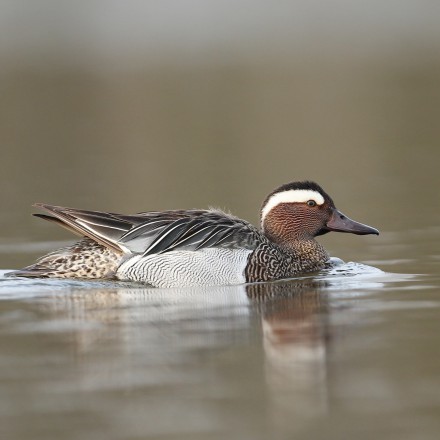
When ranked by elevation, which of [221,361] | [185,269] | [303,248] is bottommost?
[221,361]

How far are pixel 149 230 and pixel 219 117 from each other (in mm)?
15347

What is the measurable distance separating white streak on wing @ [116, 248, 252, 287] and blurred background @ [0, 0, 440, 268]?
1686 millimetres

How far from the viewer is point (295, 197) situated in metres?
12.1

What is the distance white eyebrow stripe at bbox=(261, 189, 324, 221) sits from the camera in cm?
1205

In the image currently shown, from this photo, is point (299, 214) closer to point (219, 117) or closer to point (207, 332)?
point (207, 332)

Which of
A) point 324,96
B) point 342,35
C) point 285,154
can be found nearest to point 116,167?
point 285,154

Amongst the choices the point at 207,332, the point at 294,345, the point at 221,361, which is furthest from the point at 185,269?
the point at 221,361

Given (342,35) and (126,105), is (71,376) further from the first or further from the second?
(342,35)

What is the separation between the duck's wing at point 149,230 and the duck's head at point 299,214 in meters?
0.81

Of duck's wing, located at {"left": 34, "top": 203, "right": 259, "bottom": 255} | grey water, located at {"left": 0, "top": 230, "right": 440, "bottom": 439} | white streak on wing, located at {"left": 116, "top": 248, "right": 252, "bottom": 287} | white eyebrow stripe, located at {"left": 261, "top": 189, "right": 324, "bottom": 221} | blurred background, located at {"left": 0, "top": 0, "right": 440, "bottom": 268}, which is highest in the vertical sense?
blurred background, located at {"left": 0, "top": 0, "right": 440, "bottom": 268}

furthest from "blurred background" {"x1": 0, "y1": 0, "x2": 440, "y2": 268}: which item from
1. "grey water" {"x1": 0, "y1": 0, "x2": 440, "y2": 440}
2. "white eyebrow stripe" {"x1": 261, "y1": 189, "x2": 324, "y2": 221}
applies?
"white eyebrow stripe" {"x1": 261, "y1": 189, "x2": 324, "y2": 221}

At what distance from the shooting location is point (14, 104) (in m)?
30.3

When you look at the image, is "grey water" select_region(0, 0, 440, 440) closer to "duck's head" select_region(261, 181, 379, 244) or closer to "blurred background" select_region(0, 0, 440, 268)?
"blurred background" select_region(0, 0, 440, 268)

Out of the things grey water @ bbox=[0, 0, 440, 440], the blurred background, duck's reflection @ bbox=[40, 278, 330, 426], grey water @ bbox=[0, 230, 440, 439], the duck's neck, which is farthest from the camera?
the blurred background
